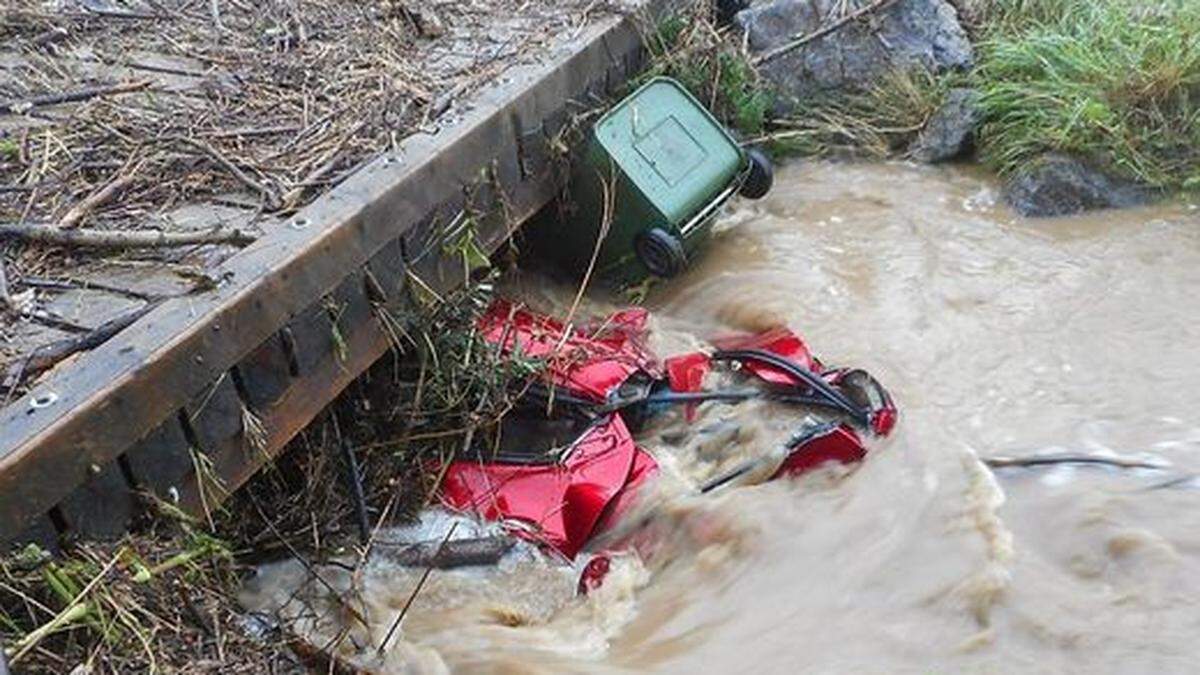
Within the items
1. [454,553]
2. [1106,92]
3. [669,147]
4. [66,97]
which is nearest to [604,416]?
→ [454,553]

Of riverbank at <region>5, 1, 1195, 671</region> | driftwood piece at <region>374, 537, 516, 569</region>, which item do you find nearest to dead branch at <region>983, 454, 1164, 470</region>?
riverbank at <region>5, 1, 1195, 671</region>

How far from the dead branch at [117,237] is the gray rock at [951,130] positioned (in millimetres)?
4320

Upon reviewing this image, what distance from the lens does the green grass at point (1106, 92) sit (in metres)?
6.34

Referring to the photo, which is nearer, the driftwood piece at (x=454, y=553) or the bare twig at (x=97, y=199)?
the bare twig at (x=97, y=199)

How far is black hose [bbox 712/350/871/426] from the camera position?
4668 millimetres

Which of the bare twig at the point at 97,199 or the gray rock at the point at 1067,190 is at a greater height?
the bare twig at the point at 97,199

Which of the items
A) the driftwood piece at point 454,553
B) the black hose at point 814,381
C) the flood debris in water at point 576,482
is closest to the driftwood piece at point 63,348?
the flood debris in water at point 576,482

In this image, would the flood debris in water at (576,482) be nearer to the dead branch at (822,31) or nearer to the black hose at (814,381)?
the black hose at (814,381)

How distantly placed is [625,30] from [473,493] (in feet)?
9.29

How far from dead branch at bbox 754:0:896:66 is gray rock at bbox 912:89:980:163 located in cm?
70

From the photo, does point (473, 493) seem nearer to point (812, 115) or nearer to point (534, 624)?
point (534, 624)

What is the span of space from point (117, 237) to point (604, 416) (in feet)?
6.05

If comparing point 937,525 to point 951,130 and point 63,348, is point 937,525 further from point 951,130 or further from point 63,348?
point 951,130

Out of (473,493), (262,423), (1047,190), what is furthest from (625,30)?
(262,423)
